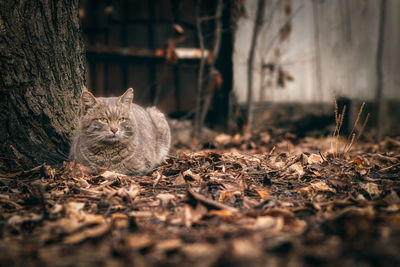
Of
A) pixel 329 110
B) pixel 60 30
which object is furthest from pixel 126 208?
pixel 329 110

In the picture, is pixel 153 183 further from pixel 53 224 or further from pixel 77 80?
pixel 77 80

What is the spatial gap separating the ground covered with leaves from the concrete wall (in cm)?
346

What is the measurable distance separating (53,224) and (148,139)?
6.57 feet

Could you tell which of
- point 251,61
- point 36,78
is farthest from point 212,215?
point 251,61

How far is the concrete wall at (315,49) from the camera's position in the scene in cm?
610

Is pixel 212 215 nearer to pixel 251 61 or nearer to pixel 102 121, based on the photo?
pixel 102 121

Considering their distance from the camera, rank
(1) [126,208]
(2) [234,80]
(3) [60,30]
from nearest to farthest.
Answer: (1) [126,208] → (3) [60,30] → (2) [234,80]

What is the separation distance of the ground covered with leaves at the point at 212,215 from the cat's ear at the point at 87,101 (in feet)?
2.15

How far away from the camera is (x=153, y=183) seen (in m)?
2.58

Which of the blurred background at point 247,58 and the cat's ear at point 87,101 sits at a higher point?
the blurred background at point 247,58

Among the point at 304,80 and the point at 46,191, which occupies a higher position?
the point at 304,80

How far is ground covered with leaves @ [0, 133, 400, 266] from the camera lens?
4.26ft

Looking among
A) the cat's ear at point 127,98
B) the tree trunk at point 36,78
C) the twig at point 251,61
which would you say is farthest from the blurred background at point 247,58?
the tree trunk at point 36,78

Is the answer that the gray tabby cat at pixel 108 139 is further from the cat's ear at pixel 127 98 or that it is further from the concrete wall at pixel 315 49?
the concrete wall at pixel 315 49
